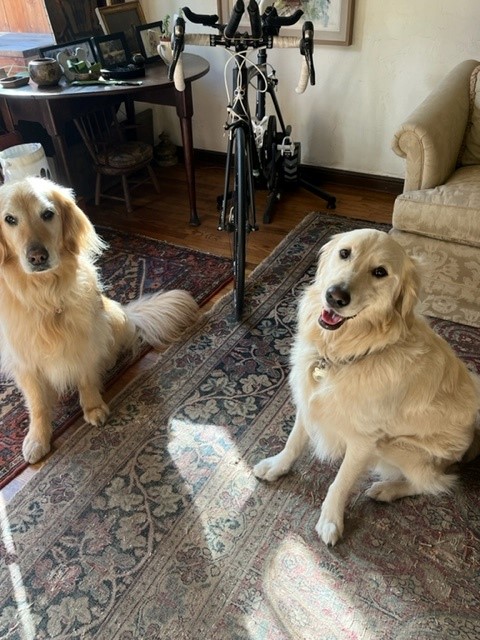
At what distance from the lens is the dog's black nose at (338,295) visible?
1.12m

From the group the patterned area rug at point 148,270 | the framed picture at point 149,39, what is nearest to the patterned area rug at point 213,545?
the patterned area rug at point 148,270

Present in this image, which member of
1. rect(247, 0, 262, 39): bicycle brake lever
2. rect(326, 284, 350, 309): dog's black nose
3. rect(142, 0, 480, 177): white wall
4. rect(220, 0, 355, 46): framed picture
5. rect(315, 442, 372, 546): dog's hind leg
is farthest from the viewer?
rect(220, 0, 355, 46): framed picture

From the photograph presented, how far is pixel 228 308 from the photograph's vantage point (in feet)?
7.67

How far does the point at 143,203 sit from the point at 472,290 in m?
2.11

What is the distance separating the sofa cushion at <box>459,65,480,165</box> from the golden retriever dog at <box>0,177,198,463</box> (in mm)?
1902

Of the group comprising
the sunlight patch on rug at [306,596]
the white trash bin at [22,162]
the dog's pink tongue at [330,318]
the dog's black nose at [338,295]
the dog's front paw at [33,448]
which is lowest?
the sunlight patch on rug at [306,596]

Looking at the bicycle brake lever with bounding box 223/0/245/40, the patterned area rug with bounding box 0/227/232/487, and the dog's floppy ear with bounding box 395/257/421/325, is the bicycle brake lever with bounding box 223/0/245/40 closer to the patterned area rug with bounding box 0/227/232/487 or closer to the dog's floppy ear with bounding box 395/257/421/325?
the patterned area rug with bounding box 0/227/232/487

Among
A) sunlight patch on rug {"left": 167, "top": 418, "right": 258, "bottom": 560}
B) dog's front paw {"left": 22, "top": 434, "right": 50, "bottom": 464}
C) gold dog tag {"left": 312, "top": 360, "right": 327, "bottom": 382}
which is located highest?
gold dog tag {"left": 312, "top": 360, "right": 327, "bottom": 382}

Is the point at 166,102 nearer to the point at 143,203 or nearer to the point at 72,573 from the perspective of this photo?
the point at 143,203

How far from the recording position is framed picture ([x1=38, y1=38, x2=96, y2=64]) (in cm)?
265

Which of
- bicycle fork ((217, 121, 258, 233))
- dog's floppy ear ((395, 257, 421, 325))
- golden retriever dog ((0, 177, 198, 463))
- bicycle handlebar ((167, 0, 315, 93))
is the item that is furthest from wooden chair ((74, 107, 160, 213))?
dog's floppy ear ((395, 257, 421, 325))

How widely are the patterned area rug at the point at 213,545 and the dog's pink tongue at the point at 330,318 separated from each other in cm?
63

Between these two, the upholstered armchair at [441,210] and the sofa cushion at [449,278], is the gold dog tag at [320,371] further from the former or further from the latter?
the sofa cushion at [449,278]

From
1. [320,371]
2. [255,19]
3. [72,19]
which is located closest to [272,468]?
[320,371]
